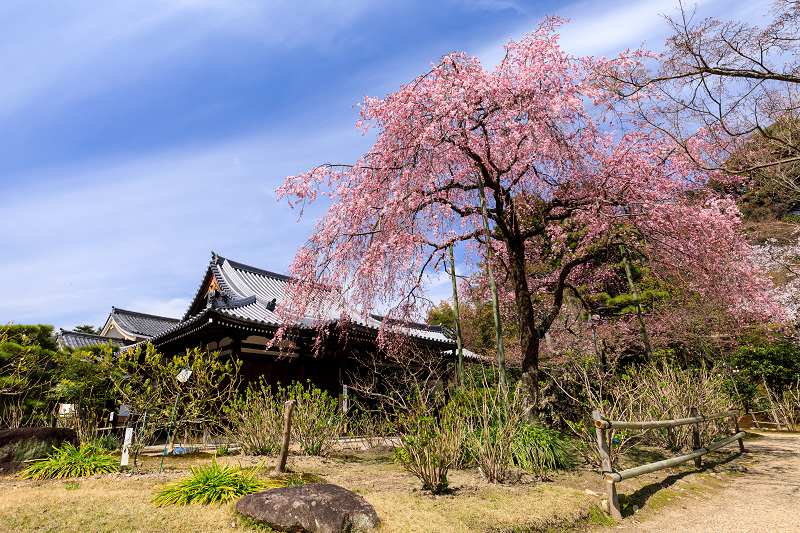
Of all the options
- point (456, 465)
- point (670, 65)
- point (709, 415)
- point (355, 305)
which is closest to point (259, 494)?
point (456, 465)

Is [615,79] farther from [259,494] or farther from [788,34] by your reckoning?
[259,494]

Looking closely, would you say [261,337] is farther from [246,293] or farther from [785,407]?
[785,407]

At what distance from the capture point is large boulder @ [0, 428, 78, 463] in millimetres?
6535

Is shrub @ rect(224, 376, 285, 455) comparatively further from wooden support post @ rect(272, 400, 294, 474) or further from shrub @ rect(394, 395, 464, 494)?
shrub @ rect(394, 395, 464, 494)

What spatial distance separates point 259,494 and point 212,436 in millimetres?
7995

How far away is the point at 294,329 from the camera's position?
11.3m

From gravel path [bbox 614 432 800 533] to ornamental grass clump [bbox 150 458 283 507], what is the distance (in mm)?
4222

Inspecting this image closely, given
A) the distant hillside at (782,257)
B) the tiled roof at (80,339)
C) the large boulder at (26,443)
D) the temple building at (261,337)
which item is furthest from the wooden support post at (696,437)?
the tiled roof at (80,339)

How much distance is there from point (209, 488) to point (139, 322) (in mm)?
26163

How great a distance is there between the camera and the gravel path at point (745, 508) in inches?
182

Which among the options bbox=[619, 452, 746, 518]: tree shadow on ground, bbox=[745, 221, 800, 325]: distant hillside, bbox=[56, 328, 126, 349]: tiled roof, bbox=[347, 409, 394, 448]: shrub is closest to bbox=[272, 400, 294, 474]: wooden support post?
bbox=[347, 409, 394, 448]: shrub

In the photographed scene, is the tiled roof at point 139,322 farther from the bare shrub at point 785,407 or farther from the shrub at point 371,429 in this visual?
the bare shrub at point 785,407

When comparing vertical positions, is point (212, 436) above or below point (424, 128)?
below

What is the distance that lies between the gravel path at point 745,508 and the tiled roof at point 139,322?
2645cm
